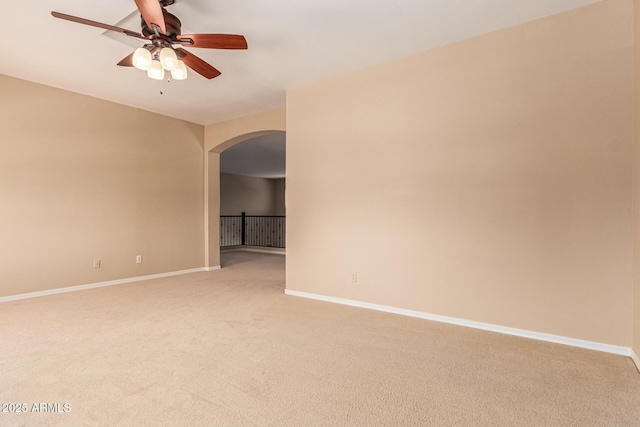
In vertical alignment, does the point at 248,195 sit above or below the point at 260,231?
above

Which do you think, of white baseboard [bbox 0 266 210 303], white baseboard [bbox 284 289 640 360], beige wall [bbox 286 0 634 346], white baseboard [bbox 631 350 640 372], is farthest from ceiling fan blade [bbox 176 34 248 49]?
white baseboard [bbox 0 266 210 303]

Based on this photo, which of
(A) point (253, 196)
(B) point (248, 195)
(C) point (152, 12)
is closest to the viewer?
(C) point (152, 12)

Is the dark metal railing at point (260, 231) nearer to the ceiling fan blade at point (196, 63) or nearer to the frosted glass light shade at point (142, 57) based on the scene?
the ceiling fan blade at point (196, 63)

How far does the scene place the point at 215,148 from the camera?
6.30m

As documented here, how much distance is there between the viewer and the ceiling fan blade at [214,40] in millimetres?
2473

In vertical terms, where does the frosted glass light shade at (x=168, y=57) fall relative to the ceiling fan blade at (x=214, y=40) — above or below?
below

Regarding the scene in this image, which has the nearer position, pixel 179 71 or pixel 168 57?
pixel 168 57

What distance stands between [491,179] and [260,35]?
2618 millimetres

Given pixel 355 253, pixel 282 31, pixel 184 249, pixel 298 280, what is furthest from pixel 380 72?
pixel 184 249

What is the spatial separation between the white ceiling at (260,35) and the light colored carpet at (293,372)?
280 cm

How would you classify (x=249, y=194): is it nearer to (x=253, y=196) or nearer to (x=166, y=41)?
(x=253, y=196)

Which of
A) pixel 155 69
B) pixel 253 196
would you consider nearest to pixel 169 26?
pixel 155 69

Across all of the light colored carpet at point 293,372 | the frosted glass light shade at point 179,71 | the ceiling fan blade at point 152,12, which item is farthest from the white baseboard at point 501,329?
the ceiling fan blade at point 152,12

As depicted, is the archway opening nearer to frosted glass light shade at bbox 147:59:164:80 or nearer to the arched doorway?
the arched doorway
